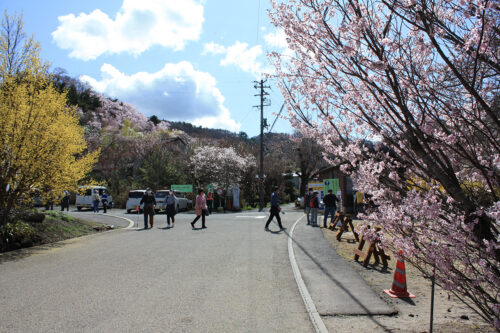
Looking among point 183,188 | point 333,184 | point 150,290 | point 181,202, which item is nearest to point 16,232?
point 150,290

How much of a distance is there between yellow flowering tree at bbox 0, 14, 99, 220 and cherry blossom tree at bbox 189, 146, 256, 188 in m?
25.3

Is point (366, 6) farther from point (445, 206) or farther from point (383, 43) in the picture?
point (445, 206)

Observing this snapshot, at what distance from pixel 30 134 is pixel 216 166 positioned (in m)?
26.6

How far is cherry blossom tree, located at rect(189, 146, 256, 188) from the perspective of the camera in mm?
36781

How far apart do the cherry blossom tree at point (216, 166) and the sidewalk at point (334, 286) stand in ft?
87.8

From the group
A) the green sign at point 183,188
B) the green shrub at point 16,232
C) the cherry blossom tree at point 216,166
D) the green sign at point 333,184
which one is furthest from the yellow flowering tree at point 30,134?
the cherry blossom tree at point 216,166

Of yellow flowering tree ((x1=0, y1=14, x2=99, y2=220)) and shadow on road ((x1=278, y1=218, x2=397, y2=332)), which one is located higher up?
yellow flowering tree ((x1=0, y1=14, x2=99, y2=220))

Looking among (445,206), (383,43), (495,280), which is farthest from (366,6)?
(495,280)

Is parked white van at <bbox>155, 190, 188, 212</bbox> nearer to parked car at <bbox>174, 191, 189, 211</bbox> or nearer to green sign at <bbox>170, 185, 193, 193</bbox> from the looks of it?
parked car at <bbox>174, 191, 189, 211</bbox>

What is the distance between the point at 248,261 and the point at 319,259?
70.1 inches

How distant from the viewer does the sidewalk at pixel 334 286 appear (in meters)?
5.14

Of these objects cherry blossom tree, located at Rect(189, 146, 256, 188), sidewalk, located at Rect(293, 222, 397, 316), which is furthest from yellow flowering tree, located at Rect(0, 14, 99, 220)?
cherry blossom tree, located at Rect(189, 146, 256, 188)

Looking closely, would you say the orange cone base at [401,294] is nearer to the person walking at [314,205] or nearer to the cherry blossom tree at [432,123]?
the cherry blossom tree at [432,123]

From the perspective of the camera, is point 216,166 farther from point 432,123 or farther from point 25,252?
point 432,123
